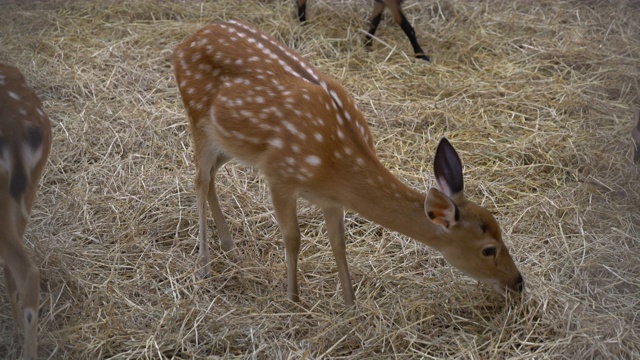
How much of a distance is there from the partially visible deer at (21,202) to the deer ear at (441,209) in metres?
1.46

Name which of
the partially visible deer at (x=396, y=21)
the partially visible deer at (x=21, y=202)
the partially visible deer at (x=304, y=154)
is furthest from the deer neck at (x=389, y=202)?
the partially visible deer at (x=396, y=21)

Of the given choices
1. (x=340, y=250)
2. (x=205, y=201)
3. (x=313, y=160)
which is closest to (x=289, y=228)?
(x=340, y=250)

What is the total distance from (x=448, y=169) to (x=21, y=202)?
1.63 metres

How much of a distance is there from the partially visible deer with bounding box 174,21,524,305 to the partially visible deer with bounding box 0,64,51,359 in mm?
1177

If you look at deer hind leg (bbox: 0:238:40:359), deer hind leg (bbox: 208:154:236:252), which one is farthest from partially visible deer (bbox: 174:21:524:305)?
deer hind leg (bbox: 0:238:40:359)

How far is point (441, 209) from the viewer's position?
342 cm

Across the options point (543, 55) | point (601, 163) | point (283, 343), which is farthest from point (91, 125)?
point (543, 55)

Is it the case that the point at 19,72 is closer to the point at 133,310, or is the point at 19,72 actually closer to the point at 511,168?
the point at 133,310

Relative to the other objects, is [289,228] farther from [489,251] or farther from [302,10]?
[302,10]

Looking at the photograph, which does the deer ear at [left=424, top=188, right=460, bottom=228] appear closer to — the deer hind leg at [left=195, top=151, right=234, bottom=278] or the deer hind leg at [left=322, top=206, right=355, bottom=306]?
the deer hind leg at [left=322, top=206, right=355, bottom=306]

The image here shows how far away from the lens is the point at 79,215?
4250 millimetres

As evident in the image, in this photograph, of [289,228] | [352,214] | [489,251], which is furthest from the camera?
[352,214]

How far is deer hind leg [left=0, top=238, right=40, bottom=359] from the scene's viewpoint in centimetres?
273

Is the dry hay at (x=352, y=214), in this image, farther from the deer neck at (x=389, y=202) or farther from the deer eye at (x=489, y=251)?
the deer neck at (x=389, y=202)
